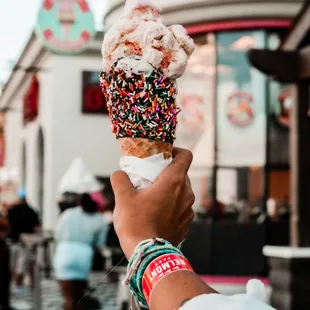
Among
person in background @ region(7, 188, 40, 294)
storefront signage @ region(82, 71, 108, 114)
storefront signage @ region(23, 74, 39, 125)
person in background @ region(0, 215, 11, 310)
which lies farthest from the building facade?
storefront signage @ region(23, 74, 39, 125)

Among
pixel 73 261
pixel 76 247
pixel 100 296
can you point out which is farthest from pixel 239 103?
pixel 73 261

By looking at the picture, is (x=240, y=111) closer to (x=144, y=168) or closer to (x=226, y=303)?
(x=144, y=168)

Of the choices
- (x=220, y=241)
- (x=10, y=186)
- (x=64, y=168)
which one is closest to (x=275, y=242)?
(x=220, y=241)

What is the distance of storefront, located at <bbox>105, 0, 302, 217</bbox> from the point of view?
1162cm

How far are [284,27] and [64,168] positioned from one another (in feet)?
24.3

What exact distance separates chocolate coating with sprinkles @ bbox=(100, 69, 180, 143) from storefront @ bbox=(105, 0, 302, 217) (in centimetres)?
991

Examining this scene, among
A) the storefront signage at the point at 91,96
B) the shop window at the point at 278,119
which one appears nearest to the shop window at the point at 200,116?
the shop window at the point at 278,119

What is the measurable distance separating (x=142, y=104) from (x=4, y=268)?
6849 mm

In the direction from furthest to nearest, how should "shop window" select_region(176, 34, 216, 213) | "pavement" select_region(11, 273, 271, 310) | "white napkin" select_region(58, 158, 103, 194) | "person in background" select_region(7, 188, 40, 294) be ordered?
1. "white napkin" select_region(58, 158, 103, 194)
2. "person in background" select_region(7, 188, 40, 294)
3. "shop window" select_region(176, 34, 216, 213)
4. "pavement" select_region(11, 273, 271, 310)

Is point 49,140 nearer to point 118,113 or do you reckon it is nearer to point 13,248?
point 13,248

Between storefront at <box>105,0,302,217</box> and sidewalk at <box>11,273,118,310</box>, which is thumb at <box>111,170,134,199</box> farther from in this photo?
storefront at <box>105,0,302,217</box>

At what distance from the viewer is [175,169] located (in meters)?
1.72

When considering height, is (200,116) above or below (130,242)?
above

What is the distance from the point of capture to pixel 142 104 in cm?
173
